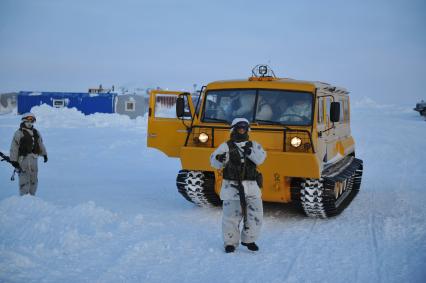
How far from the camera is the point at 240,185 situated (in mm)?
6379

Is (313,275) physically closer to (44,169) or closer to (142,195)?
(142,195)

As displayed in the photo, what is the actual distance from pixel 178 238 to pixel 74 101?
33.3m

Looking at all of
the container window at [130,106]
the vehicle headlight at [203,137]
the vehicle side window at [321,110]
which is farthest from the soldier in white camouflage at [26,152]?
the container window at [130,106]

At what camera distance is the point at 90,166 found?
15.4 m

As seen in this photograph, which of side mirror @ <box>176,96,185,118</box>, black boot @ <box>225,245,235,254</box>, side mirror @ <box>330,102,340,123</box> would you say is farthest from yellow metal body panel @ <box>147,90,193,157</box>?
black boot @ <box>225,245,235,254</box>

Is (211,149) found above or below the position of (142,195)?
above

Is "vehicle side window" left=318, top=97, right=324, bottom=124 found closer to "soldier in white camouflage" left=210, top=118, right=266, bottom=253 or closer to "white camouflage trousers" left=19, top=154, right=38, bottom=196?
"soldier in white camouflage" left=210, top=118, right=266, bottom=253

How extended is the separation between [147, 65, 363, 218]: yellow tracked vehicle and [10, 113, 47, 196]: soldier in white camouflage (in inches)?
81.9

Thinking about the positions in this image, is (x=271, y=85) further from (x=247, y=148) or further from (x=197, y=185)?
(x=247, y=148)

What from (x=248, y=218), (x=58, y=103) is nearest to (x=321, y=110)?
(x=248, y=218)

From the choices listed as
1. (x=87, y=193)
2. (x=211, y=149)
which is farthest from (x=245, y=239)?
(x=87, y=193)

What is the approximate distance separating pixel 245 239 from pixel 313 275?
1.18 metres

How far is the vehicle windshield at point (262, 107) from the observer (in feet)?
27.4

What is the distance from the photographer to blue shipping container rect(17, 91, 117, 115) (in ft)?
125
